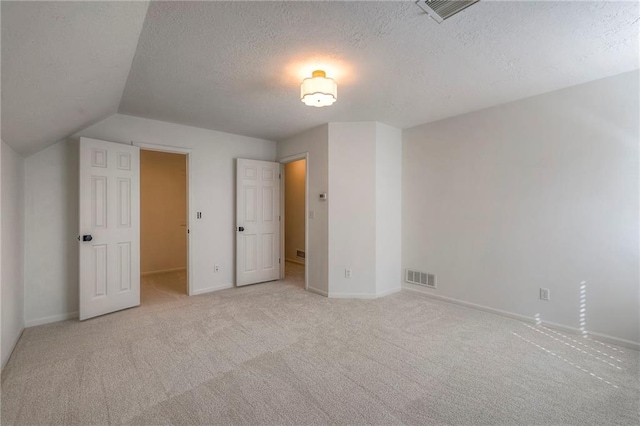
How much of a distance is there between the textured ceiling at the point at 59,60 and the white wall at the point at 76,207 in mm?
590

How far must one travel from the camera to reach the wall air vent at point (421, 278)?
12.8 ft

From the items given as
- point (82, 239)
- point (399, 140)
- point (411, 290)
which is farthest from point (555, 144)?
point (82, 239)

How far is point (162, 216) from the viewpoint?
17.8ft

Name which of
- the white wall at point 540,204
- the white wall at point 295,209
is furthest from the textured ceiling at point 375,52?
the white wall at point 295,209

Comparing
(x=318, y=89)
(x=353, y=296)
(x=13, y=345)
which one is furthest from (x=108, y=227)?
(x=353, y=296)

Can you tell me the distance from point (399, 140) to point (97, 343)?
14.2 ft

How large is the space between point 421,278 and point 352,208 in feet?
4.65

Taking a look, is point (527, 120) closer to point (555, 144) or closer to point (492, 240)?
point (555, 144)

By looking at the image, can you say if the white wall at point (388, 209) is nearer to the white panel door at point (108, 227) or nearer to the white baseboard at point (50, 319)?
the white panel door at point (108, 227)

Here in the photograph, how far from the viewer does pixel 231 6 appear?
1.66 meters

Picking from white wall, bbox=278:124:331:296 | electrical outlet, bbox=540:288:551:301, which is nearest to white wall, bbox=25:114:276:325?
white wall, bbox=278:124:331:296

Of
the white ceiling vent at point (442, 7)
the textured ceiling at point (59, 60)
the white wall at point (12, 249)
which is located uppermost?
the white ceiling vent at point (442, 7)

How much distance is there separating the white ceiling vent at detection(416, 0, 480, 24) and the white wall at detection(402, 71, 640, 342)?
78.2 inches

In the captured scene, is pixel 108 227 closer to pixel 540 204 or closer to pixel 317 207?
pixel 317 207
